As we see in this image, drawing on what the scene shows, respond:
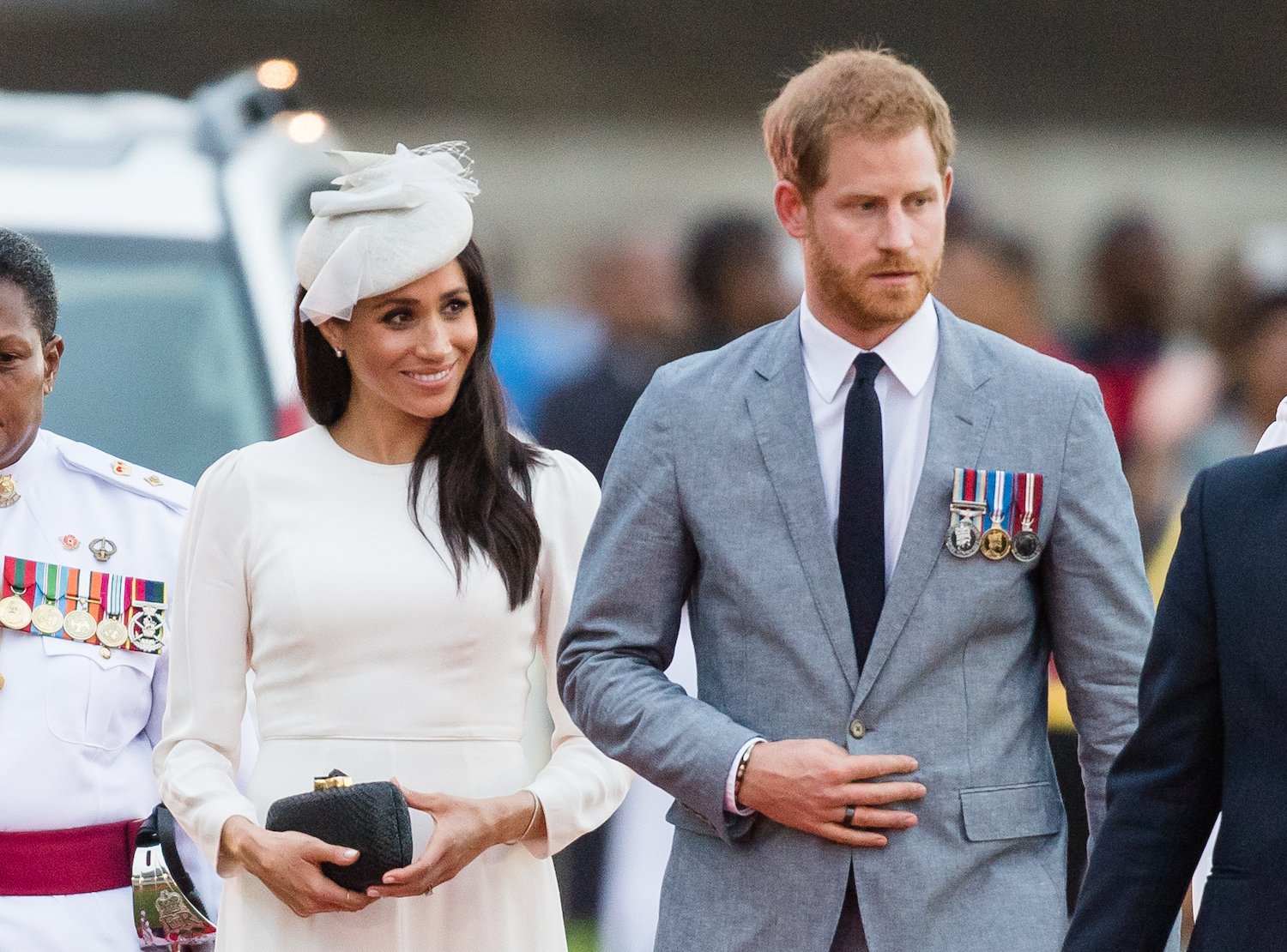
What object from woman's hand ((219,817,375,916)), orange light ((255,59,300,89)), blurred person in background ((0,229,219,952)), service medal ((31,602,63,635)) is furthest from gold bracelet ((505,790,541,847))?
orange light ((255,59,300,89))

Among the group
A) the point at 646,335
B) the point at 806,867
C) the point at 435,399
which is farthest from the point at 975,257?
the point at 806,867

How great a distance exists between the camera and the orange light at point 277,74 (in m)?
7.59

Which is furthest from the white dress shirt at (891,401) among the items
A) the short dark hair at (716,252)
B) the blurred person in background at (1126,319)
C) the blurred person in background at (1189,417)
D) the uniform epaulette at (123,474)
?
the short dark hair at (716,252)

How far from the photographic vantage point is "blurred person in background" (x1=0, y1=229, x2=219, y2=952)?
9.02ft

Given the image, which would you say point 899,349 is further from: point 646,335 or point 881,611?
point 646,335

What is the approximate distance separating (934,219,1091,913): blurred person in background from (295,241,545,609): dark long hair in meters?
2.16

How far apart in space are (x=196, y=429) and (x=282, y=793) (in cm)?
338

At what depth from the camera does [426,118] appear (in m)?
8.84

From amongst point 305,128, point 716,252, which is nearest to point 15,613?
point 716,252

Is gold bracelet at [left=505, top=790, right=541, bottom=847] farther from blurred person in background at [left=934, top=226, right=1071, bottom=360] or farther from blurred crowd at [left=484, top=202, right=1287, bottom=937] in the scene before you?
blurred person in background at [left=934, top=226, right=1071, bottom=360]

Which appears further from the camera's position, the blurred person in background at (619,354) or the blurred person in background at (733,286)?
the blurred person in background at (733,286)

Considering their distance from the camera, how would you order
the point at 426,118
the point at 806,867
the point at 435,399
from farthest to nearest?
1. the point at 426,118
2. the point at 435,399
3. the point at 806,867

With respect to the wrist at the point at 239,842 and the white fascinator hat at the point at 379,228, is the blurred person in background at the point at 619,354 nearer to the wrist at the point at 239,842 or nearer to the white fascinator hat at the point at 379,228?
the white fascinator hat at the point at 379,228

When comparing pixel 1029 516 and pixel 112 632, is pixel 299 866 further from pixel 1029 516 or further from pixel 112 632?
pixel 1029 516
